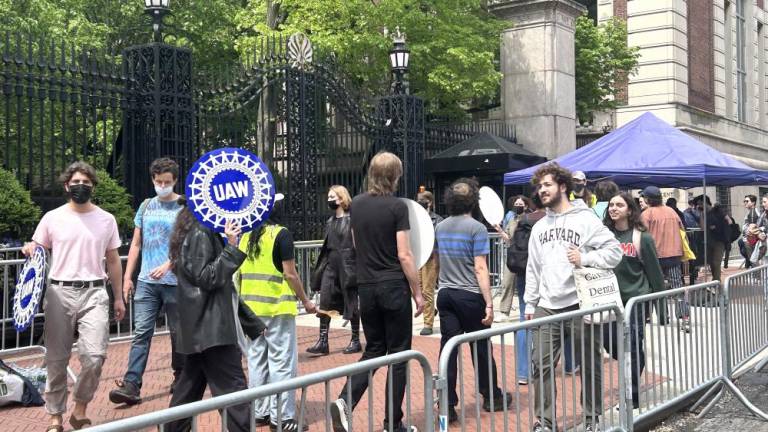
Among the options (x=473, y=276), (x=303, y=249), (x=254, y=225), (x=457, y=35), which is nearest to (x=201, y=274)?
(x=254, y=225)

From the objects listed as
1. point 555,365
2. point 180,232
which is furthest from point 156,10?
point 555,365

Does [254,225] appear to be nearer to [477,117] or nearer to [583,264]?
[583,264]

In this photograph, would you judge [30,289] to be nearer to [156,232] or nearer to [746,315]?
[156,232]

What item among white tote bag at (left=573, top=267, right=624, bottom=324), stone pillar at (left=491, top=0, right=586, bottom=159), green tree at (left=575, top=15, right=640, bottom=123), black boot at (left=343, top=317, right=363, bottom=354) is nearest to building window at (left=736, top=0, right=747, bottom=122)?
green tree at (left=575, top=15, right=640, bottom=123)

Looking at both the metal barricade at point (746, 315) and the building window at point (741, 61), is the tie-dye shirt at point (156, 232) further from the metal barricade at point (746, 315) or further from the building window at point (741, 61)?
the building window at point (741, 61)

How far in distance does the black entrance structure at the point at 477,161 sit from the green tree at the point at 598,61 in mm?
10248

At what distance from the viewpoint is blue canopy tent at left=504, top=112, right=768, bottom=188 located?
457 inches

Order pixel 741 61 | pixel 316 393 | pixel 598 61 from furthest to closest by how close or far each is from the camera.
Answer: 1. pixel 741 61
2. pixel 598 61
3. pixel 316 393

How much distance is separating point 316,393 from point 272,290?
254 cm

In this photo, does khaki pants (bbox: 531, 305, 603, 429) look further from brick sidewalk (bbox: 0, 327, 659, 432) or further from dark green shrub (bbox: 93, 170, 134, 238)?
dark green shrub (bbox: 93, 170, 134, 238)

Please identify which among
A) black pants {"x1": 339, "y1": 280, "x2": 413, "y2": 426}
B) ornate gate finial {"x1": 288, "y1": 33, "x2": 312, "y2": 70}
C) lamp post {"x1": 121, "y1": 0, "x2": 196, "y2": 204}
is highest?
ornate gate finial {"x1": 288, "y1": 33, "x2": 312, "y2": 70}

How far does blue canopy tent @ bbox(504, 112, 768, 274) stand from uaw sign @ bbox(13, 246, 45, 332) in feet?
24.1

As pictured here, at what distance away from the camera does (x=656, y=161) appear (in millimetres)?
11844

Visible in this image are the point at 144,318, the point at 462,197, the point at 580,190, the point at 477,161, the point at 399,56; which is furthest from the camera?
the point at 477,161
